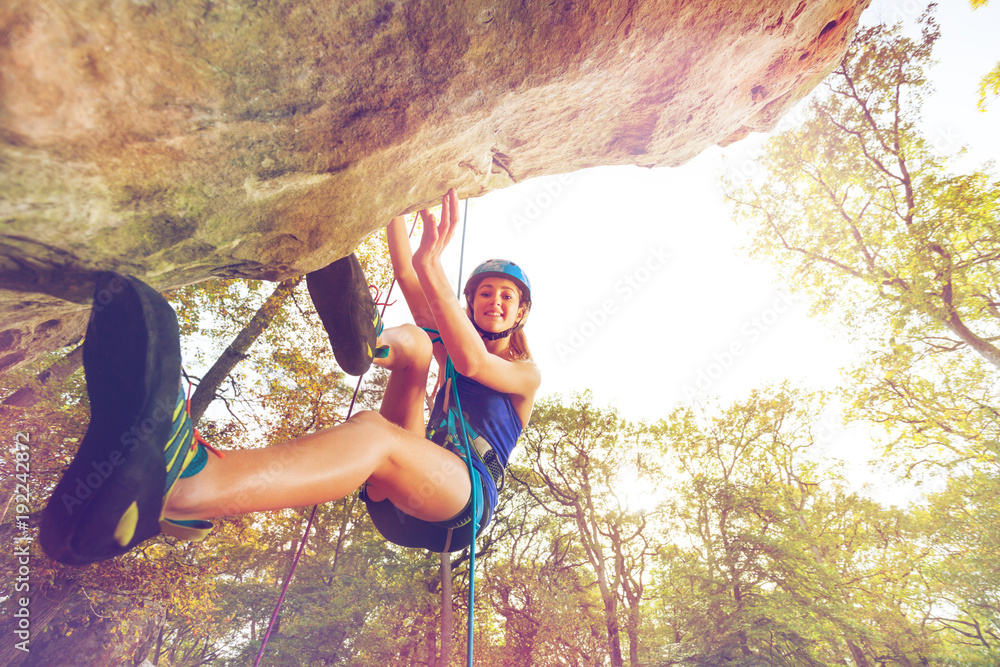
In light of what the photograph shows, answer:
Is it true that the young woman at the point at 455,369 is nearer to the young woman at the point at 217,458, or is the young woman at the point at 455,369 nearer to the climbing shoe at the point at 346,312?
the young woman at the point at 217,458

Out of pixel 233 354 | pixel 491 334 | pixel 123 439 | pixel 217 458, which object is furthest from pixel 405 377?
pixel 233 354

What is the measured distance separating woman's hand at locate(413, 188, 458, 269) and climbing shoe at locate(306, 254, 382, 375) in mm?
382

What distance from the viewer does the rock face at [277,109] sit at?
45.3 inches

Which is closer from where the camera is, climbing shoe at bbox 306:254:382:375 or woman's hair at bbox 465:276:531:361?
climbing shoe at bbox 306:254:382:375

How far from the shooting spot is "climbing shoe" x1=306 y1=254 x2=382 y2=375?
2.12m

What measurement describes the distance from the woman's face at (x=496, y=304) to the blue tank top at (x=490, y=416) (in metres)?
0.42

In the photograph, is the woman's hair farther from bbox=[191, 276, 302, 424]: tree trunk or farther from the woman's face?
bbox=[191, 276, 302, 424]: tree trunk

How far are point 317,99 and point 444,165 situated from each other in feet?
2.77

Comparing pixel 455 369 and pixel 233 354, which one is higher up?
pixel 233 354

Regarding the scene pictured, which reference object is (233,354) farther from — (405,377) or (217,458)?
(217,458)

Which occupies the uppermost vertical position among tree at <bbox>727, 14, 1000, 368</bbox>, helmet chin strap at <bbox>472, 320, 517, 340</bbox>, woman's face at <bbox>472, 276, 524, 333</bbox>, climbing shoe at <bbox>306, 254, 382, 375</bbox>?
tree at <bbox>727, 14, 1000, 368</bbox>

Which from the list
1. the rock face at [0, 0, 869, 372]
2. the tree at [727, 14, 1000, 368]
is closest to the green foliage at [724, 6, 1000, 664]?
the tree at [727, 14, 1000, 368]

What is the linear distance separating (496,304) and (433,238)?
0.79 m

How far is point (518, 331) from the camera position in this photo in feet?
10.00
